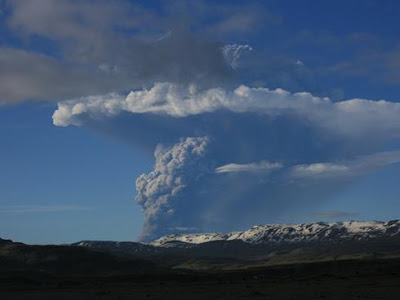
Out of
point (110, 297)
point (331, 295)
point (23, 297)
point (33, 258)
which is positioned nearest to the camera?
point (331, 295)

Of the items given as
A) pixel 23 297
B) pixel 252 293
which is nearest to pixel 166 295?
pixel 252 293

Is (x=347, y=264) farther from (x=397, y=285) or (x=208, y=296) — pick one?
(x=208, y=296)

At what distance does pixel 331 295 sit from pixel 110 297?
83.0ft

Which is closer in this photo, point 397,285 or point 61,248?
point 397,285

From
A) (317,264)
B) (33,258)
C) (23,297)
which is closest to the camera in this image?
(23,297)

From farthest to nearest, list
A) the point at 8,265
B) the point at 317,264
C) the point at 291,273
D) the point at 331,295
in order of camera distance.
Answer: the point at 8,265
the point at 317,264
the point at 291,273
the point at 331,295

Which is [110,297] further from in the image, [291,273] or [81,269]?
[81,269]

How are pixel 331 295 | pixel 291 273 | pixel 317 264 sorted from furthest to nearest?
pixel 317 264
pixel 291 273
pixel 331 295

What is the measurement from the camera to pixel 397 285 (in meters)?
74.9

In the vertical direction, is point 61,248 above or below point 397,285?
above

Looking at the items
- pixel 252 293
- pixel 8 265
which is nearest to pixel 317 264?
pixel 252 293

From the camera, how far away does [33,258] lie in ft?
597

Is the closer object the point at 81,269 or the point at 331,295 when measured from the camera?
the point at 331,295

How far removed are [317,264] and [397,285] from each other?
58.8m
